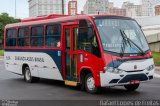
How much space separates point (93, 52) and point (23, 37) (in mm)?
6511

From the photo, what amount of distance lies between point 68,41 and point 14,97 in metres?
2.97

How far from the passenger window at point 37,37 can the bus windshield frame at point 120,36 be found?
14.1 ft

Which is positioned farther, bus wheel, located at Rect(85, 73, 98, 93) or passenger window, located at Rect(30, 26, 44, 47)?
passenger window, located at Rect(30, 26, 44, 47)

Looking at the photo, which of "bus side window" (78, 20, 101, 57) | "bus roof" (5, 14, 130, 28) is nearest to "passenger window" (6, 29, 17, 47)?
"bus roof" (5, 14, 130, 28)

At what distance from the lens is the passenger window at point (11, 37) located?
21.0 meters

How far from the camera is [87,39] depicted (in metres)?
14.8

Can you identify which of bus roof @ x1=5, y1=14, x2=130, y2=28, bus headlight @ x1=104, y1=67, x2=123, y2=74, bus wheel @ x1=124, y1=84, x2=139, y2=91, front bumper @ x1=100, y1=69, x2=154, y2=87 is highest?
bus roof @ x1=5, y1=14, x2=130, y2=28

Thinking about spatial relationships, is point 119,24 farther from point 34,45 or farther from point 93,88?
point 34,45

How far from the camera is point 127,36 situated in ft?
47.5

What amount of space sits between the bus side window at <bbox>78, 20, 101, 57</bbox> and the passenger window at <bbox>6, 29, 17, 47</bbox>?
6474 millimetres

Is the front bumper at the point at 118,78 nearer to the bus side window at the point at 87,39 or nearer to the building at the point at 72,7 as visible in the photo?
the bus side window at the point at 87,39

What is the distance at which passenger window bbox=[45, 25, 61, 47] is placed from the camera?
16.8 meters

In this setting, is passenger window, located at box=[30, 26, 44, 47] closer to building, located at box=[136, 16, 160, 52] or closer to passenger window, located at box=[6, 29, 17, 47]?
passenger window, located at box=[6, 29, 17, 47]

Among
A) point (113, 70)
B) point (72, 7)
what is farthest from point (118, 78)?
point (72, 7)
